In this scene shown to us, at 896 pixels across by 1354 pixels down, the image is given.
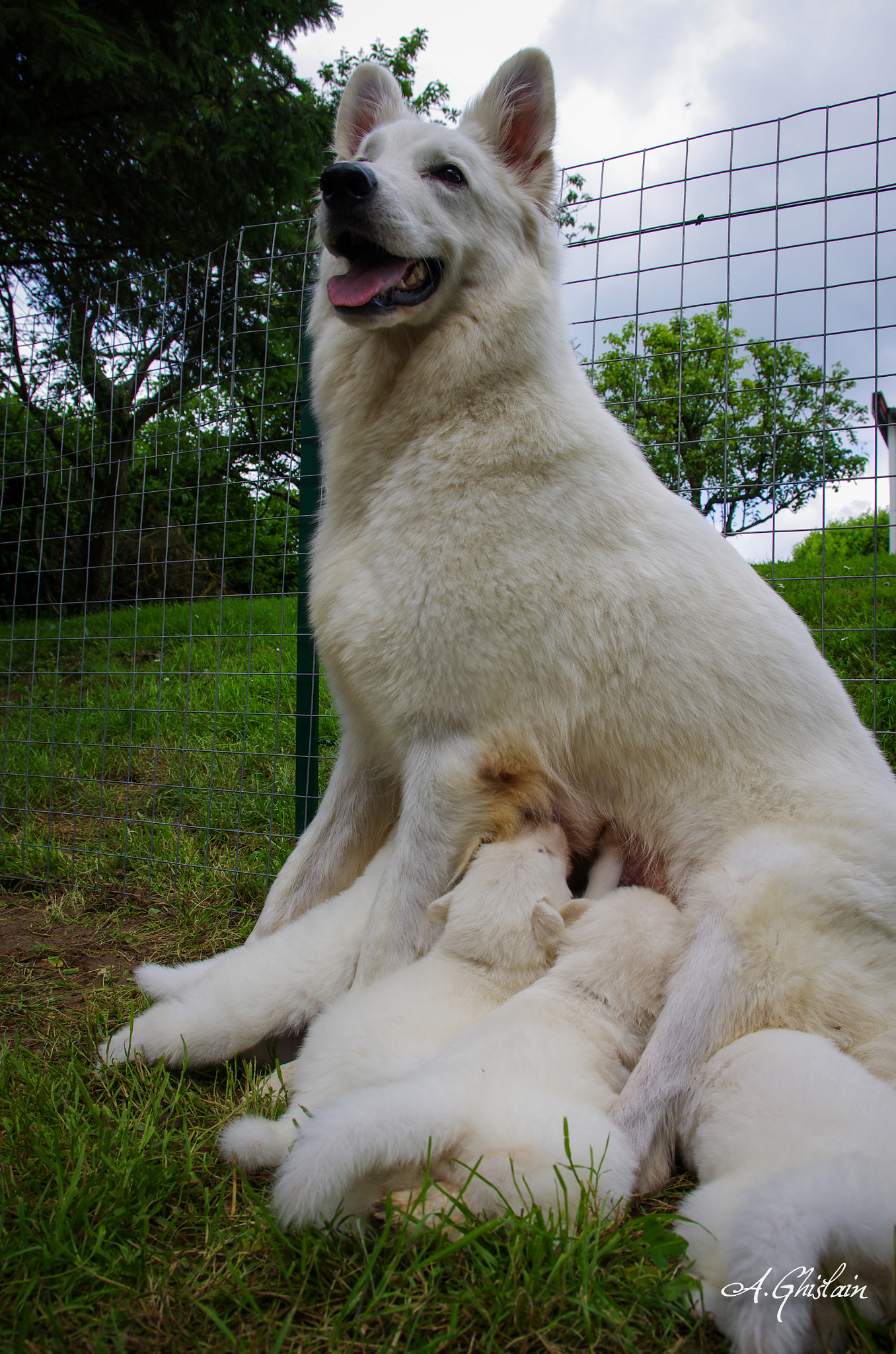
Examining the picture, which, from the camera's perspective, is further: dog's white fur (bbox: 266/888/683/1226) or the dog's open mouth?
the dog's open mouth

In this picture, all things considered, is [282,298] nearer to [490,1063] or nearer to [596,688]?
[596,688]

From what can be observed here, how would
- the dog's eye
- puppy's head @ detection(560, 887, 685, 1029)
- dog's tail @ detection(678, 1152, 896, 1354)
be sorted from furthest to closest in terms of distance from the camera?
the dog's eye < puppy's head @ detection(560, 887, 685, 1029) < dog's tail @ detection(678, 1152, 896, 1354)

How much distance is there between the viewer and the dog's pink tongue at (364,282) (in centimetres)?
226

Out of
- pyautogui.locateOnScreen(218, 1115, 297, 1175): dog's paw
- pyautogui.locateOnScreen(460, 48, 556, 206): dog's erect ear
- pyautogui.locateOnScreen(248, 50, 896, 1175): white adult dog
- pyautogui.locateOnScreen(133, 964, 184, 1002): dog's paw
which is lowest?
pyautogui.locateOnScreen(218, 1115, 297, 1175): dog's paw

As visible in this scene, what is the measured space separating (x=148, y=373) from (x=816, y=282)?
3.52 m

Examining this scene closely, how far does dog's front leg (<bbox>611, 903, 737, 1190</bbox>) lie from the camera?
1.61 metres

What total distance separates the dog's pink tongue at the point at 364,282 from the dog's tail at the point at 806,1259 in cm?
230

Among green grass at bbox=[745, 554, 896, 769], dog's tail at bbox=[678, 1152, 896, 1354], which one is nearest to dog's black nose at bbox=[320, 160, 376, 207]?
dog's tail at bbox=[678, 1152, 896, 1354]

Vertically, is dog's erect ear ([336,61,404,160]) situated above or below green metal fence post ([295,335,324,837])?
above

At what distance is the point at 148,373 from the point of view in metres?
4.48

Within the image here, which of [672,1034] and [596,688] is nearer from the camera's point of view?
[672,1034]

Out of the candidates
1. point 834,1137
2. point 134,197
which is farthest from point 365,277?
point 134,197

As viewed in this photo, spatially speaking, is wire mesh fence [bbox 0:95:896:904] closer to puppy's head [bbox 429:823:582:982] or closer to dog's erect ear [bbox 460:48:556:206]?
dog's erect ear [bbox 460:48:556:206]

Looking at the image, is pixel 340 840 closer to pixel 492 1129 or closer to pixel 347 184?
pixel 492 1129
